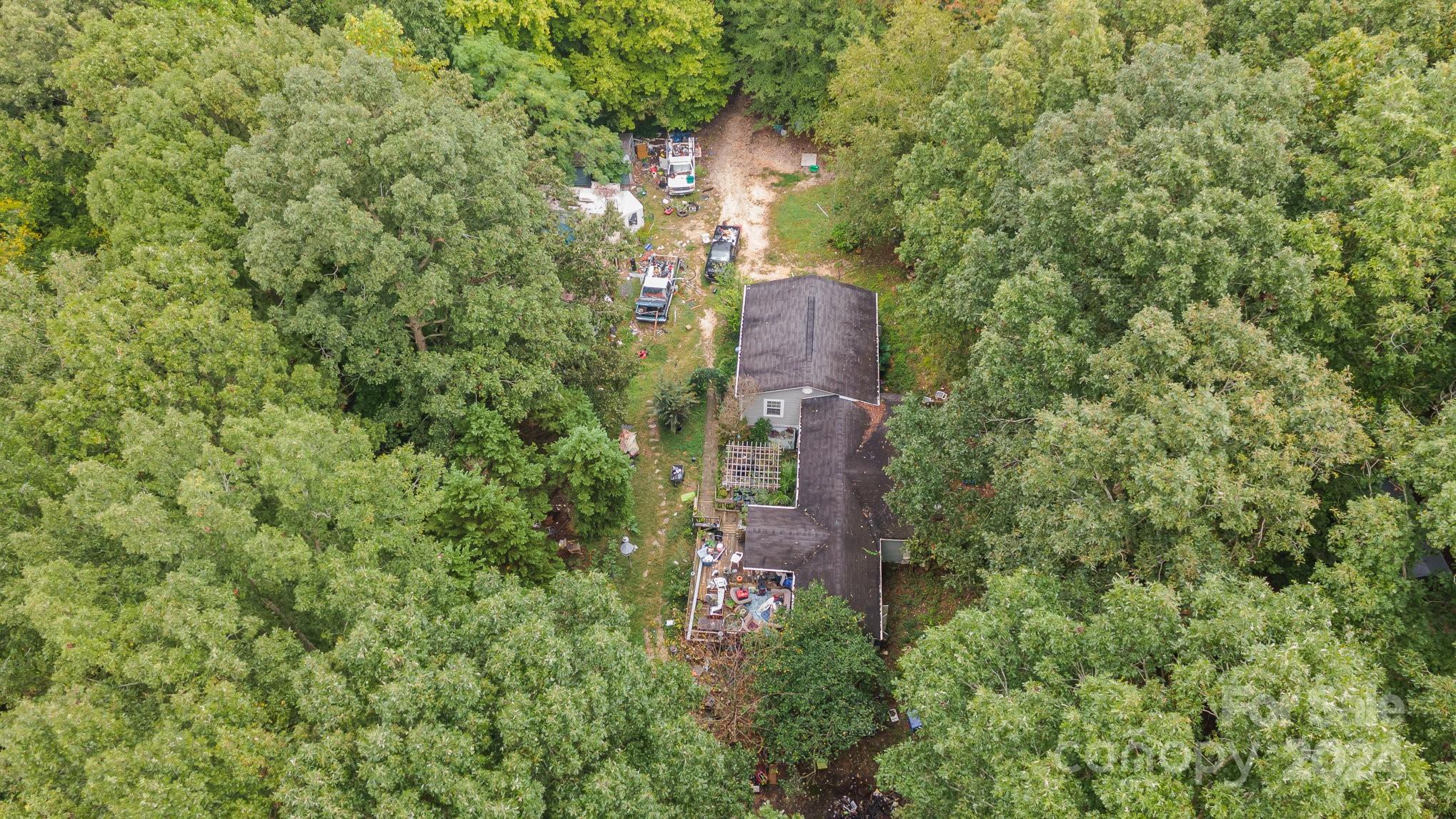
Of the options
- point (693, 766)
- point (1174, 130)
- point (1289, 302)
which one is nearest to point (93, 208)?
point (693, 766)

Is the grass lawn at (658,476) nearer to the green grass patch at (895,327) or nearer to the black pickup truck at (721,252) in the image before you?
the black pickup truck at (721,252)

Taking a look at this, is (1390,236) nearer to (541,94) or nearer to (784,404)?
(784,404)

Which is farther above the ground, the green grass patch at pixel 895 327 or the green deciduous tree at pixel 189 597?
the green deciduous tree at pixel 189 597

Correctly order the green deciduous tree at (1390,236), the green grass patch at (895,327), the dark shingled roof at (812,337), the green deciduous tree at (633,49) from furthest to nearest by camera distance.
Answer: the green deciduous tree at (633,49) < the green grass patch at (895,327) < the dark shingled roof at (812,337) < the green deciduous tree at (1390,236)

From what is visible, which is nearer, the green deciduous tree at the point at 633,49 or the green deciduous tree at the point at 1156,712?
the green deciduous tree at the point at 1156,712

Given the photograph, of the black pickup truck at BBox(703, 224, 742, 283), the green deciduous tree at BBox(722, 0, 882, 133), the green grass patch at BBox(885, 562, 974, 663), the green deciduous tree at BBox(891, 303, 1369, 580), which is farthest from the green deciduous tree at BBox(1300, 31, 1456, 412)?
the green deciduous tree at BBox(722, 0, 882, 133)

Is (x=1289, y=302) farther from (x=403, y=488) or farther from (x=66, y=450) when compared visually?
(x=66, y=450)

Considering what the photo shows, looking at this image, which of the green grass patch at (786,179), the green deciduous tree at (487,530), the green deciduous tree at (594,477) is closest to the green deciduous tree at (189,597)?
the green deciduous tree at (487,530)

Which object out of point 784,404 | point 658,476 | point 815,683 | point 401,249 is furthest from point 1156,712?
point 658,476

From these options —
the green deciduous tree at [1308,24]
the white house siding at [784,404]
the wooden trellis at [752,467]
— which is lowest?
the wooden trellis at [752,467]
